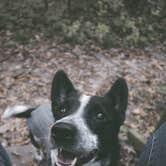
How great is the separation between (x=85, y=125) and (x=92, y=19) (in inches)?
240

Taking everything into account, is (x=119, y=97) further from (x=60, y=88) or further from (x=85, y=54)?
(x=85, y=54)

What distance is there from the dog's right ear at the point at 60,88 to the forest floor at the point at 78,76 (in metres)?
1.34

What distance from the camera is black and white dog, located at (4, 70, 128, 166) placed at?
3.41 meters

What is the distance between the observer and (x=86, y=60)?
7941 millimetres

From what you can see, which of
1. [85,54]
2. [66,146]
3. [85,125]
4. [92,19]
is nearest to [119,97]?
[85,125]

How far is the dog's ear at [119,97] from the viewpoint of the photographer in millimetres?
3765

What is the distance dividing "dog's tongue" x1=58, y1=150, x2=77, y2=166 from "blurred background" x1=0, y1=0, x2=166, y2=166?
141cm

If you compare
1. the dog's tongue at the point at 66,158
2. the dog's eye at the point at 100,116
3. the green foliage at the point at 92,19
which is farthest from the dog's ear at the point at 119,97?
the green foliage at the point at 92,19

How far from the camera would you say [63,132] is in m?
3.35

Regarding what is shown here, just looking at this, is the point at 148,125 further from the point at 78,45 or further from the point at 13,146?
the point at 78,45

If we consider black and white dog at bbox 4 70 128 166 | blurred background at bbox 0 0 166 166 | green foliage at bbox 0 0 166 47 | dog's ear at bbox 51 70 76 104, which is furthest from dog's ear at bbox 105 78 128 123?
green foliage at bbox 0 0 166 47

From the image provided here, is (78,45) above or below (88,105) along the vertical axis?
below

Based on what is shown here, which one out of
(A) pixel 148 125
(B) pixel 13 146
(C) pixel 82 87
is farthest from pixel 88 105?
(C) pixel 82 87

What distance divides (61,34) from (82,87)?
2211 mm
